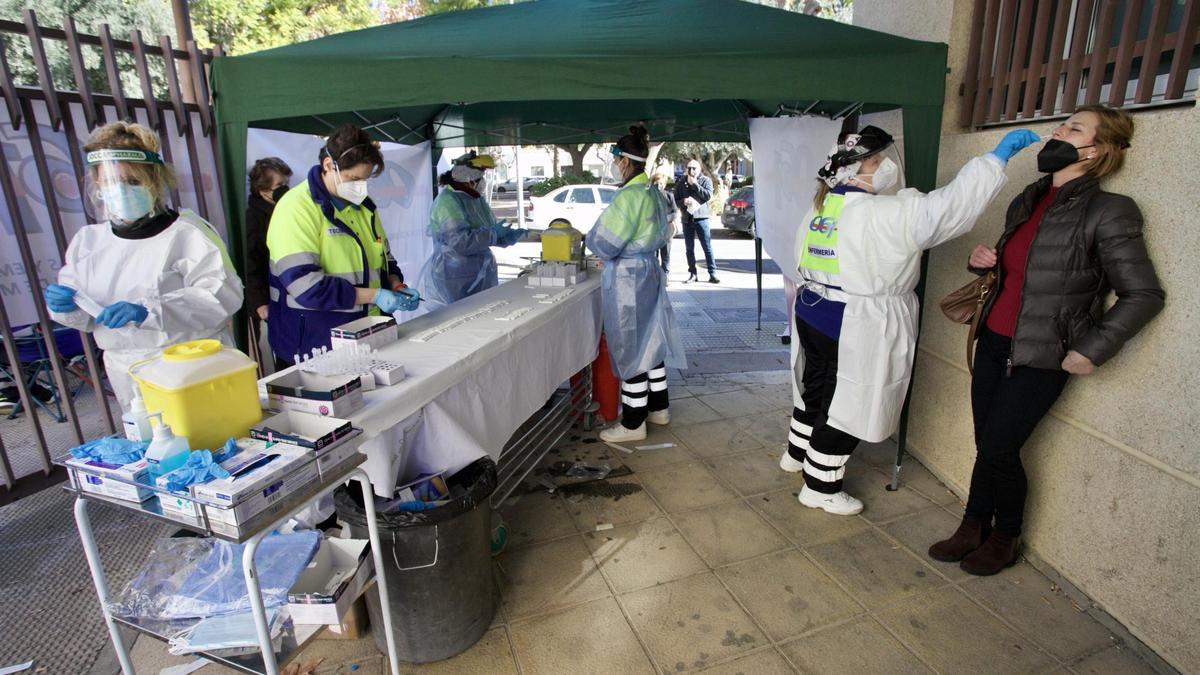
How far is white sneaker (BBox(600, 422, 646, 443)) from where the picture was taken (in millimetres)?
3723

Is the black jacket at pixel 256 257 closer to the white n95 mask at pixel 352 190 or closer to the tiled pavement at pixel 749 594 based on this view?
the white n95 mask at pixel 352 190

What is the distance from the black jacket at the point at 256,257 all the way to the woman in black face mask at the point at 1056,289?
10.8 ft

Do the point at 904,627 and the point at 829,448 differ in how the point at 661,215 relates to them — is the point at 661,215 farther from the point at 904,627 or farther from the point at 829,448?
the point at 904,627

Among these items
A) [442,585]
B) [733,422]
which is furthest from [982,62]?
[442,585]

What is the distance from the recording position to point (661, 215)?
3.52 meters

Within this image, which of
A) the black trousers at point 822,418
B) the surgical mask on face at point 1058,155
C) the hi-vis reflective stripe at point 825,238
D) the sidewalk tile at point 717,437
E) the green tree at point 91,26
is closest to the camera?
the surgical mask on face at point 1058,155

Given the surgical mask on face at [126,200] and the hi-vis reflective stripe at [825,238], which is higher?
the surgical mask on face at [126,200]

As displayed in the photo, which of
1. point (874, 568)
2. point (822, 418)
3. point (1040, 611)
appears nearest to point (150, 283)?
point (822, 418)

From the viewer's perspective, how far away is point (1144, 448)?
6.60 feet

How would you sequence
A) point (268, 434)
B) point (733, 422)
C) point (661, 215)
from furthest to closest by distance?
point (733, 422) < point (661, 215) < point (268, 434)

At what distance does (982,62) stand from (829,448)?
1892mm

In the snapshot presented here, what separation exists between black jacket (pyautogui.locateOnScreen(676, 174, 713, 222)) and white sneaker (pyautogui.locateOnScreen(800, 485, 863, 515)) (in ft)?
19.6

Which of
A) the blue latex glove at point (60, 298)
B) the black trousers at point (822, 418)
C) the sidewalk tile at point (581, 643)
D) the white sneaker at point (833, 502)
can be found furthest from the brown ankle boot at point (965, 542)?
the blue latex glove at point (60, 298)

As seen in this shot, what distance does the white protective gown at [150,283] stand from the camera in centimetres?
224
